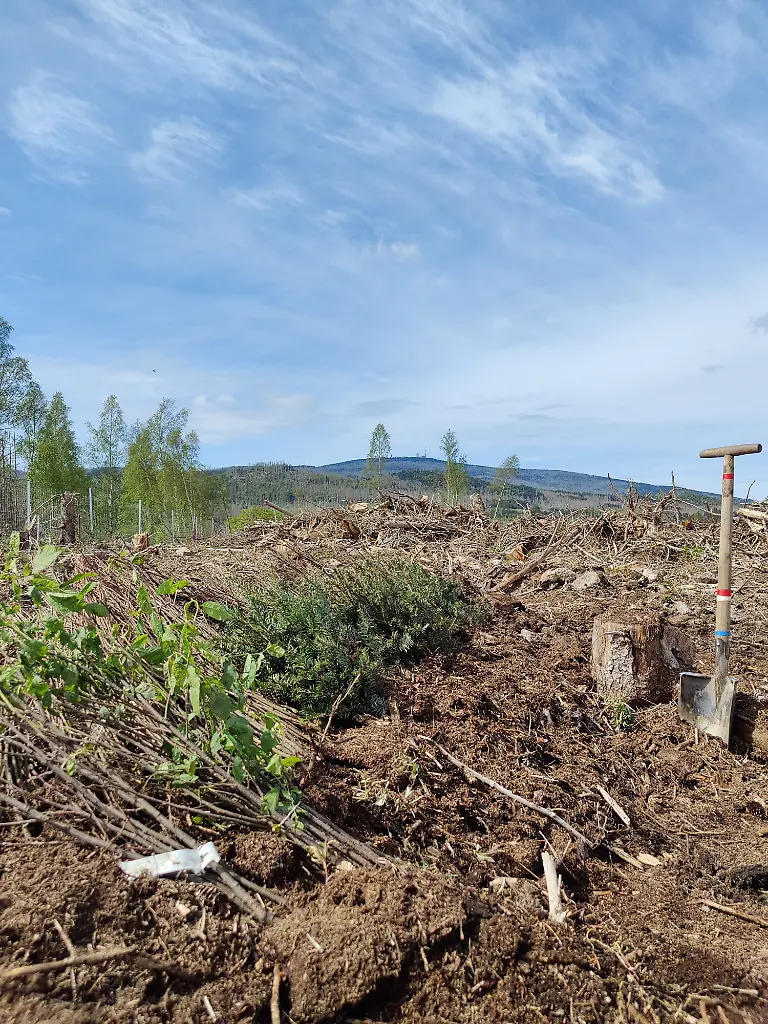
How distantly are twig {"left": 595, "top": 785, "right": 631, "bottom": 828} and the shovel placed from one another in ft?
4.19

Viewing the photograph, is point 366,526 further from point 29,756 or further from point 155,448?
point 155,448

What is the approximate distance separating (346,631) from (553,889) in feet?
7.11

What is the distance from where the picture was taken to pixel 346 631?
4469 millimetres

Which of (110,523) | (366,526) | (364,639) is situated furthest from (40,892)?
Answer: (110,523)

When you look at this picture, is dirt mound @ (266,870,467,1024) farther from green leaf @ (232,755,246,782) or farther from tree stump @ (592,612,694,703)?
tree stump @ (592,612,694,703)

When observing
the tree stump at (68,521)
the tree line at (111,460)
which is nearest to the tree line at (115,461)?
the tree line at (111,460)

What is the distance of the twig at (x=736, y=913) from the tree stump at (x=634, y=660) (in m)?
2.04

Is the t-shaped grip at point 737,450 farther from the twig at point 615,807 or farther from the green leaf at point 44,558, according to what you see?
the green leaf at point 44,558

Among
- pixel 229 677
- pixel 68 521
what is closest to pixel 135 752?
pixel 229 677

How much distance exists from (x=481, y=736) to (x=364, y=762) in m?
0.84

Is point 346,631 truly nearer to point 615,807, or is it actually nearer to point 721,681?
point 615,807

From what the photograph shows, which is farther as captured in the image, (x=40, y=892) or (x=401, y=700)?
(x=401, y=700)

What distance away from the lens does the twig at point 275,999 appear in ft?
5.67

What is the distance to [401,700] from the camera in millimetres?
4070
